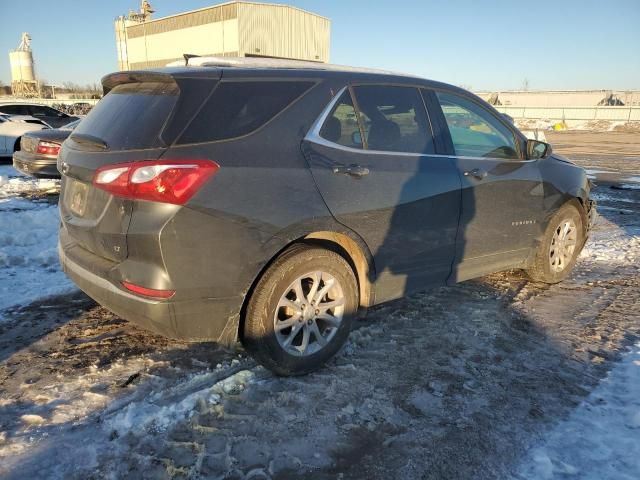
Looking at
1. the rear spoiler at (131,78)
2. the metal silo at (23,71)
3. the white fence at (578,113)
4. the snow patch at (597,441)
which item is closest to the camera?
the snow patch at (597,441)

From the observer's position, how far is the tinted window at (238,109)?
8.64 feet

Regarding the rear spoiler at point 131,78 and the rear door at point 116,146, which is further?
the rear spoiler at point 131,78

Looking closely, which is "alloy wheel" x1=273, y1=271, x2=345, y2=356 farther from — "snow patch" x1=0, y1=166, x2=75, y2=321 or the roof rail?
"snow patch" x1=0, y1=166, x2=75, y2=321

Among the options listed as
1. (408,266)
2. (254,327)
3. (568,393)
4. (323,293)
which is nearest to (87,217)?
(254,327)

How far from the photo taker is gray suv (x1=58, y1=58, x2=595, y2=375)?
256 centimetres

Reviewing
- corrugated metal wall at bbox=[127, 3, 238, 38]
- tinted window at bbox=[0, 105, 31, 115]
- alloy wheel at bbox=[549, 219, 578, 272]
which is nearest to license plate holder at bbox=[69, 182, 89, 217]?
alloy wheel at bbox=[549, 219, 578, 272]

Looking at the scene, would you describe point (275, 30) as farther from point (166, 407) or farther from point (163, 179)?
point (166, 407)

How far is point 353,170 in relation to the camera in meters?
3.06

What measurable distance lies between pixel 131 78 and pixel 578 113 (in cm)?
4646

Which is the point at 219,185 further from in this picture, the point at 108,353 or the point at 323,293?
the point at 108,353

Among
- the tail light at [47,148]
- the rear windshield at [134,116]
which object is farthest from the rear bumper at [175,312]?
the tail light at [47,148]

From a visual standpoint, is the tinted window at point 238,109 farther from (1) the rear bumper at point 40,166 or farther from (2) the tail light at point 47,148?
(2) the tail light at point 47,148

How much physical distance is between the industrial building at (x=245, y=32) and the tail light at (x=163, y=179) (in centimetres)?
3513

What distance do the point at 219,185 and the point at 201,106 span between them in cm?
46
